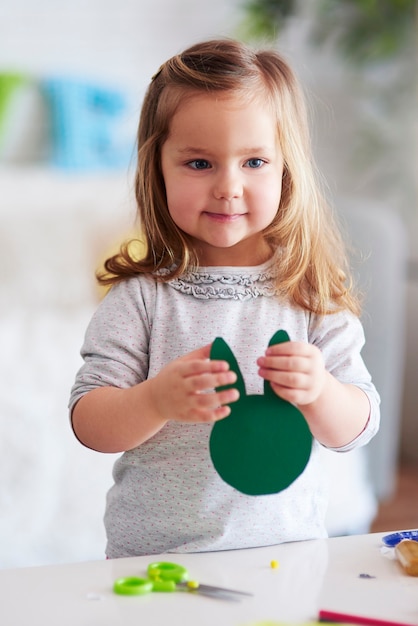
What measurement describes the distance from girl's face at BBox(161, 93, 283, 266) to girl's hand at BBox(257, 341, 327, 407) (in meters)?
0.18

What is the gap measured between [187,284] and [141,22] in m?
2.10

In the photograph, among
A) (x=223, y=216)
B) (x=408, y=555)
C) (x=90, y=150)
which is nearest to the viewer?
(x=408, y=555)

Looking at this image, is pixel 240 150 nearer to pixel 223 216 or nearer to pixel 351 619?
pixel 223 216

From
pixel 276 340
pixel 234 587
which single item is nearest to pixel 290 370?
pixel 276 340

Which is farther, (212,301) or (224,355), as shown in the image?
(212,301)

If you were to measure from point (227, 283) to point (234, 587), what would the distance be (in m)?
0.33

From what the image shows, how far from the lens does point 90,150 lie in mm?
2762

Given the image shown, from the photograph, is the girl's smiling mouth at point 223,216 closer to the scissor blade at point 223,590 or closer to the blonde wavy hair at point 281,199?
the blonde wavy hair at point 281,199

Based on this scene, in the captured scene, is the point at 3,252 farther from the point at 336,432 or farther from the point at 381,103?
the point at 336,432

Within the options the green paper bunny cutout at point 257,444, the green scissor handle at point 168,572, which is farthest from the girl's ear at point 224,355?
the green scissor handle at point 168,572

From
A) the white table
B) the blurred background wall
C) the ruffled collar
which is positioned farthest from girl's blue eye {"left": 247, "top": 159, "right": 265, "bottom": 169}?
the blurred background wall

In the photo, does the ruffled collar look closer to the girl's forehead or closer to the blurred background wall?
the girl's forehead

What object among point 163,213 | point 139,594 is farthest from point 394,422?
point 139,594

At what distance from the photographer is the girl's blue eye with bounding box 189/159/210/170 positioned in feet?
2.84
